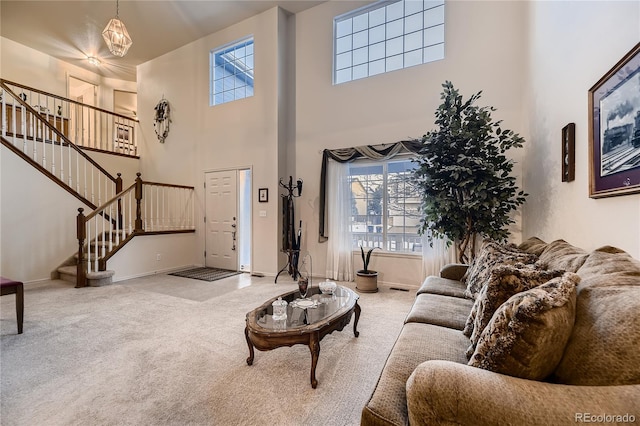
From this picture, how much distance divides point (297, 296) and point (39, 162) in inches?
215

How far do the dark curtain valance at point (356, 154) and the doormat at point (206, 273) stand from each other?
6.39 feet

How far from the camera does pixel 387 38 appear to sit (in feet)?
15.8

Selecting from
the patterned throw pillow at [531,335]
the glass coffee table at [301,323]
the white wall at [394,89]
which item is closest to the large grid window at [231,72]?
the white wall at [394,89]

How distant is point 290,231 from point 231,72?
12.2ft

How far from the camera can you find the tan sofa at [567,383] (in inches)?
33.5

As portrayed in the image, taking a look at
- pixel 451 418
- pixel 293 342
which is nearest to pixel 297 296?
pixel 293 342

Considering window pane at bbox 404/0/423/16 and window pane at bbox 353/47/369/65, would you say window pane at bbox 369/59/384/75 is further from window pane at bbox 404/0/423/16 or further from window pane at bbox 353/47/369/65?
window pane at bbox 404/0/423/16

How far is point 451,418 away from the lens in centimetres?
93

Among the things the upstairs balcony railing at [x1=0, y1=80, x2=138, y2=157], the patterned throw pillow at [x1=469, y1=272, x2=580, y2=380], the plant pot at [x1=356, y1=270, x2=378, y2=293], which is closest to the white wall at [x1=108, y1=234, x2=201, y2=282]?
the upstairs balcony railing at [x1=0, y1=80, x2=138, y2=157]

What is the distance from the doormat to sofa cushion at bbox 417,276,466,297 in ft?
12.1

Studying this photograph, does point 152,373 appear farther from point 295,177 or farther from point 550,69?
point 550,69

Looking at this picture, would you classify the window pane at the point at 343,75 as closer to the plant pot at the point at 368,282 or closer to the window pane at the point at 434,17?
the window pane at the point at 434,17

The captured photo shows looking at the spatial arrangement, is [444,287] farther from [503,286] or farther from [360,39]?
[360,39]

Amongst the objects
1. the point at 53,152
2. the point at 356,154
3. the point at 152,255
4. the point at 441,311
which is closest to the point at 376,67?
the point at 356,154
